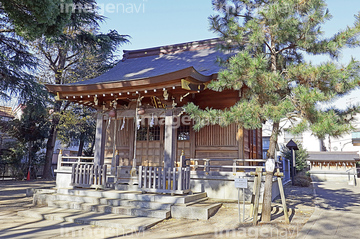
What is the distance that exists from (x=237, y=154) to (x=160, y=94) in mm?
3920

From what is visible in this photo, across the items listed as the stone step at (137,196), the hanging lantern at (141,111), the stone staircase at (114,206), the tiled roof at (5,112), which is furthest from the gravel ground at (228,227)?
the tiled roof at (5,112)

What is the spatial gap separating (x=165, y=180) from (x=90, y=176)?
301 cm

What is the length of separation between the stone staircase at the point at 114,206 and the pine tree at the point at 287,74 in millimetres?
2127

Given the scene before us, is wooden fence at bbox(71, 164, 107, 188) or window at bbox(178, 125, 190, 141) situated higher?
window at bbox(178, 125, 190, 141)

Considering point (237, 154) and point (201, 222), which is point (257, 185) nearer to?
point (201, 222)

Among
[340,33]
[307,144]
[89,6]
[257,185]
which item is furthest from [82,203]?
[307,144]

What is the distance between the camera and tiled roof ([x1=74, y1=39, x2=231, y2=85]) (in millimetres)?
12789

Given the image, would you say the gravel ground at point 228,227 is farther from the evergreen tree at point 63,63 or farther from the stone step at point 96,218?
the evergreen tree at point 63,63

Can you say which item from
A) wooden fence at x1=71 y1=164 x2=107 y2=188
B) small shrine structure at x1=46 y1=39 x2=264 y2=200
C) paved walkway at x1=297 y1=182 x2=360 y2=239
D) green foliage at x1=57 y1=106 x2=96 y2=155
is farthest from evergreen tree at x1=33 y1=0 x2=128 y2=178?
paved walkway at x1=297 y1=182 x2=360 y2=239

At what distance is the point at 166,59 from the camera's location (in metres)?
14.9

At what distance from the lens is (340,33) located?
715 cm

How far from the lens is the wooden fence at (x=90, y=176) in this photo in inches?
373

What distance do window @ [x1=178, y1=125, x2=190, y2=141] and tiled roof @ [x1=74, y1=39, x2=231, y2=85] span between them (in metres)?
2.74

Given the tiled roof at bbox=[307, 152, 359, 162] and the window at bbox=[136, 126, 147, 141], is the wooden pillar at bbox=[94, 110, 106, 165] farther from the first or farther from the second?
the tiled roof at bbox=[307, 152, 359, 162]
